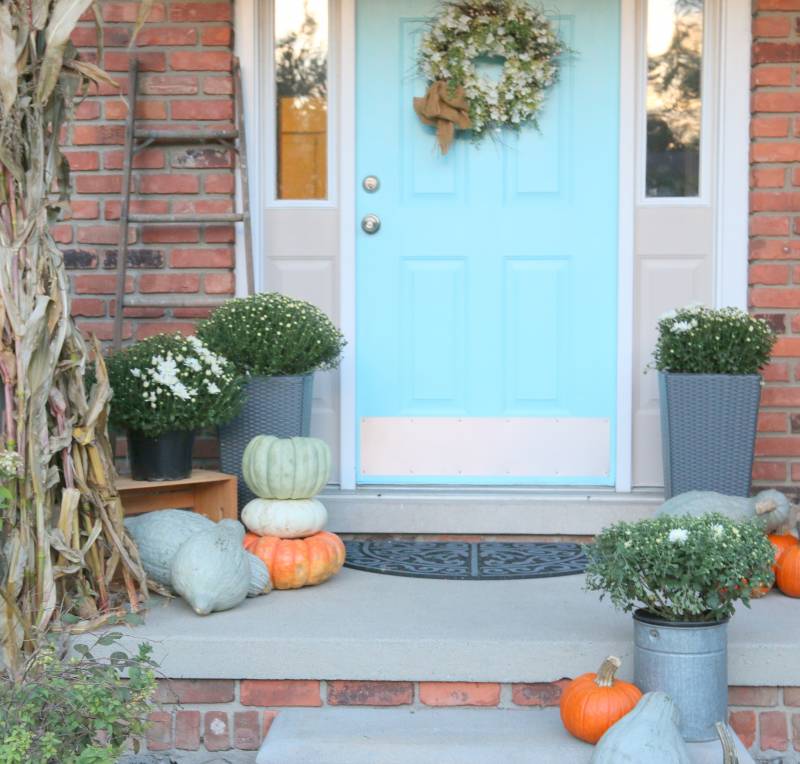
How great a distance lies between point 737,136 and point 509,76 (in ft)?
2.71

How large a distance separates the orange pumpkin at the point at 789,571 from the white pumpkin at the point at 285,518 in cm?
131

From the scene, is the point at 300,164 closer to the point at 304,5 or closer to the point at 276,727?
the point at 304,5

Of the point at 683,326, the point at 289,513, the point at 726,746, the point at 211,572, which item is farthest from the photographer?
the point at 683,326

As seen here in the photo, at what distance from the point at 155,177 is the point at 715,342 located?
202cm

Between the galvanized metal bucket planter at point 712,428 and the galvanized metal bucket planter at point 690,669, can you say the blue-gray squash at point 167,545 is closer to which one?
the galvanized metal bucket planter at point 690,669

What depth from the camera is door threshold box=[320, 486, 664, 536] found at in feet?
Result: 12.7

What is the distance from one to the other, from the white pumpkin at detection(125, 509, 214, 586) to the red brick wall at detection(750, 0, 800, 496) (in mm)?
2024

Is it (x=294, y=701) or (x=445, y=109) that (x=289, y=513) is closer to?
(x=294, y=701)

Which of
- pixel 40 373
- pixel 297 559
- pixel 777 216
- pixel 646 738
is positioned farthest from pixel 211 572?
pixel 777 216

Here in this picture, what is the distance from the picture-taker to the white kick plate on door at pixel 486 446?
13.5ft

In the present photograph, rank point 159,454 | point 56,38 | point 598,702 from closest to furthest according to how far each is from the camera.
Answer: point 598,702
point 56,38
point 159,454

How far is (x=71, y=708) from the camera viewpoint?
7.31ft

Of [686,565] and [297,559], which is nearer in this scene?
[686,565]

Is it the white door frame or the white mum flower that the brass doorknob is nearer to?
the white door frame
